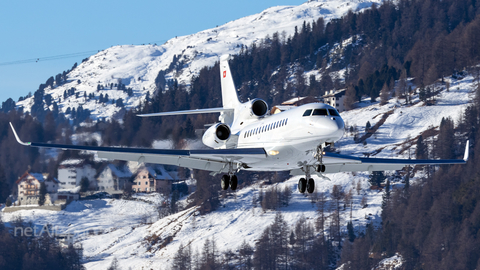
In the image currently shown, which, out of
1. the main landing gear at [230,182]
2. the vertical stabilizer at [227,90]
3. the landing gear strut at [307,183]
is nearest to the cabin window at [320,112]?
the landing gear strut at [307,183]

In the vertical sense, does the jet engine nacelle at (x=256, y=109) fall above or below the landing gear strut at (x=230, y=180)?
above

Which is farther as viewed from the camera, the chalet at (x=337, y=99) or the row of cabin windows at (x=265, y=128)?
the chalet at (x=337, y=99)

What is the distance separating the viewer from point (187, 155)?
31.7 metres

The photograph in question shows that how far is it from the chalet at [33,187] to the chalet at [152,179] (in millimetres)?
14616

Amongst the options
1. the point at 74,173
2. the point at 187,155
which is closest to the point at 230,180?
the point at 187,155

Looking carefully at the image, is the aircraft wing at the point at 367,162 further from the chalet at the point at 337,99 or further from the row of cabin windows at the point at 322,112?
the chalet at the point at 337,99

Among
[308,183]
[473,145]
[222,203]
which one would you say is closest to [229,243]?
[222,203]

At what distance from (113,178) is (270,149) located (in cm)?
8611

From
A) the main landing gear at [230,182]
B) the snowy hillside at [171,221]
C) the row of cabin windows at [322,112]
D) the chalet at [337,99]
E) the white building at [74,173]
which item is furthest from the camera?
the chalet at [337,99]

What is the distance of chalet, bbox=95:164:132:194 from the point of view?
109 metres

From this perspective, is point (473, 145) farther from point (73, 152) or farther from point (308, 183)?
point (308, 183)

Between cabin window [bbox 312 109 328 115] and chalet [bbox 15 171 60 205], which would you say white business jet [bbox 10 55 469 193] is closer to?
cabin window [bbox 312 109 328 115]

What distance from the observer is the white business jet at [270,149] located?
93.5 feet

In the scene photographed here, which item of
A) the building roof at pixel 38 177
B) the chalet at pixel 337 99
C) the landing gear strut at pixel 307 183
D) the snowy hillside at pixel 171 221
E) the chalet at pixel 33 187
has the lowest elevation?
the snowy hillside at pixel 171 221
